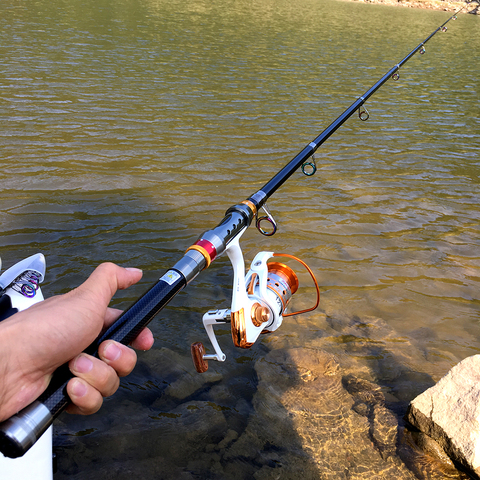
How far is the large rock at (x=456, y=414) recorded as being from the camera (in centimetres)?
222

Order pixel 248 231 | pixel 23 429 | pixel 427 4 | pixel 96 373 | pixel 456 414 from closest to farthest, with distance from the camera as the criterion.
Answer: pixel 23 429 → pixel 96 373 → pixel 456 414 → pixel 248 231 → pixel 427 4

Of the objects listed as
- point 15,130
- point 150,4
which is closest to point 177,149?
point 15,130

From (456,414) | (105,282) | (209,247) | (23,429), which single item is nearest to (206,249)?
(209,247)

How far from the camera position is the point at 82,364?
4.23 ft

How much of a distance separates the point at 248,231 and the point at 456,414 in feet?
8.57

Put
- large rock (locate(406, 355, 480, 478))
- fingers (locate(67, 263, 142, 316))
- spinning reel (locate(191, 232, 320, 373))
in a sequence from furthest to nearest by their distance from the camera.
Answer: large rock (locate(406, 355, 480, 478)) < spinning reel (locate(191, 232, 320, 373)) < fingers (locate(67, 263, 142, 316))

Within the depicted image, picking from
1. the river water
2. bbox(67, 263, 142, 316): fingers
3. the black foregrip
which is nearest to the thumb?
bbox(67, 263, 142, 316): fingers

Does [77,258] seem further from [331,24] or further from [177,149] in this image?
[331,24]

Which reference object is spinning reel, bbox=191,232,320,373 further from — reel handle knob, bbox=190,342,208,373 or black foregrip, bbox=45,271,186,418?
black foregrip, bbox=45,271,186,418

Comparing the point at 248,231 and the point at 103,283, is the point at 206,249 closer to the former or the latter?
the point at 103,283

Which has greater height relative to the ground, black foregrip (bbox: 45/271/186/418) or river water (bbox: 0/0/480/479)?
black foregrip (bbox: 45/271/186/418)

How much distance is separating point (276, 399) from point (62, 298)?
1.62 m

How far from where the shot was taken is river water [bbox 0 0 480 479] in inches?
93.7

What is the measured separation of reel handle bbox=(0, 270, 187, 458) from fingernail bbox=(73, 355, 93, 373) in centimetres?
3
